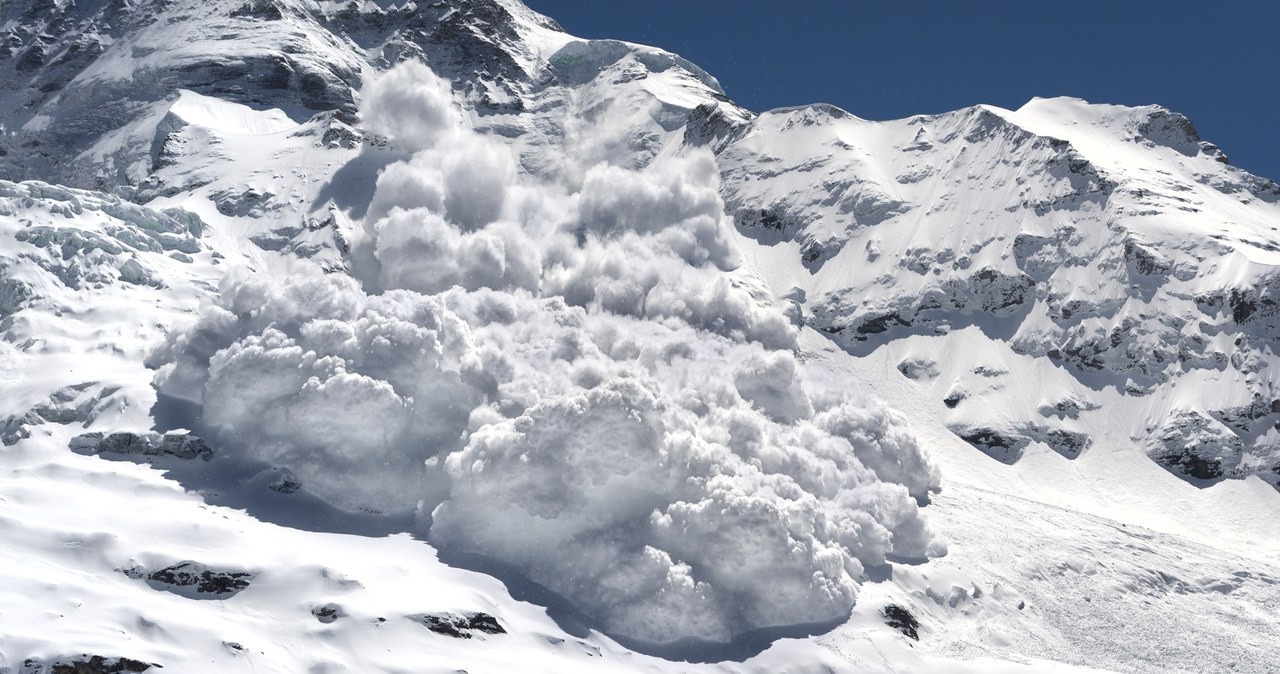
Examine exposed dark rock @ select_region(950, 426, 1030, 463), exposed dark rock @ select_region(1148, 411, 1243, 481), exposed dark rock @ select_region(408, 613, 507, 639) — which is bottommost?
exposed dark rock @ select_region(408, 613, 507, 639)

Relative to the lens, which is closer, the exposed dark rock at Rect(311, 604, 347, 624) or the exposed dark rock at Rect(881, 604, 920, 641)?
the exposed dark rock at Rect(311, 604, 347, 624)

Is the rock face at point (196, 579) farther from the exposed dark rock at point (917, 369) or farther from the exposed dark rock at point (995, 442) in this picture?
the exposed dark rock at point (917, 369)

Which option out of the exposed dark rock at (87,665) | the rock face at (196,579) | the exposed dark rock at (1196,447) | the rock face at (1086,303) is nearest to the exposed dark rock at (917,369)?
Answer: the rock face at (1086,303)

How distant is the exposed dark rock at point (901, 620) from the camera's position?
9906 cm

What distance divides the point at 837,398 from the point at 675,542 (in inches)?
2337

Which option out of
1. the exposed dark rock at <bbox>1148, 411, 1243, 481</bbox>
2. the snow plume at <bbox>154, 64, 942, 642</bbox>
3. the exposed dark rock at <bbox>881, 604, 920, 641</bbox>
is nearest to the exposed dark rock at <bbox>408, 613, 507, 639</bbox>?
the snow plume at <bbox>154, 64, 942, 642</bbox>

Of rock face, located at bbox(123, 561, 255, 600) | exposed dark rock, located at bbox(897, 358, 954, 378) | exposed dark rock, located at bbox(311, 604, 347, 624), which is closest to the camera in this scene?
exposed dark rock, located at bbox(311, 604, 347, 624)

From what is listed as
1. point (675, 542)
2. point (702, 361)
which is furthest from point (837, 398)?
point (675, 542)

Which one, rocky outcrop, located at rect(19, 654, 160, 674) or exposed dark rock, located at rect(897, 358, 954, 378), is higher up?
exposed dark rock, located at rect(897, 358, 954, 378)

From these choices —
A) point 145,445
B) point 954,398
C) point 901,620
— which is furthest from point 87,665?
point 954,398

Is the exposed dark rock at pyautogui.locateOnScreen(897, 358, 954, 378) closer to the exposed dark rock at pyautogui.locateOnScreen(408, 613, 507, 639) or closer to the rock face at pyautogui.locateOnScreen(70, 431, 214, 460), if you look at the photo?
the exposed dark rock at pyautogui.locateOnScreen(408, 613, 507, 639)

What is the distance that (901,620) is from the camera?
100 m

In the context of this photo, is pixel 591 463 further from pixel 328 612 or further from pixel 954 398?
pixel 954 398

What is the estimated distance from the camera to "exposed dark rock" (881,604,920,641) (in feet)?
325
